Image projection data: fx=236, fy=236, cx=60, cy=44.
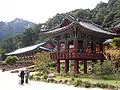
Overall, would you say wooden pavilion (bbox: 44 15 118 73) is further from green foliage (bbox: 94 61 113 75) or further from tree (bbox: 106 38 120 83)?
tree (bbox: 106 38 120 83)

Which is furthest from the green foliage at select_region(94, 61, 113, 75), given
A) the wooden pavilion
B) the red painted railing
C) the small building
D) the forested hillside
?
the forested hillside

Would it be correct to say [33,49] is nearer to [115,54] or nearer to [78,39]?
[78,39]

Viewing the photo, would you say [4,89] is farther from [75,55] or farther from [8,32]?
[8,32]

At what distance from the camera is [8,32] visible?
174 m

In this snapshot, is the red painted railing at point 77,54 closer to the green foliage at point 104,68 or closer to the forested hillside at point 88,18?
the green foliage at point 104,68

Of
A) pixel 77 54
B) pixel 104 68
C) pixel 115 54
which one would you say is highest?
pixel 77 54

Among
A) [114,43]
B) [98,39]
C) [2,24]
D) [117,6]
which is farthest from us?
[2,24]

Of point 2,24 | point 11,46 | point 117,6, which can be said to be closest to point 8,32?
point 2,24

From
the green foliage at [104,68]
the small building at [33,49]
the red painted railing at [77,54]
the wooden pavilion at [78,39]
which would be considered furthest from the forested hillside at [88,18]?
the green foliage at [104,68]

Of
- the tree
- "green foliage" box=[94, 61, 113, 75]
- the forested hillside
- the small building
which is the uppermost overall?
the forested hillside

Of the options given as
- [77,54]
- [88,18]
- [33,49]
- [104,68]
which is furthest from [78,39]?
[88,18]

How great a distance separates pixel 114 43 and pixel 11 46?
298 feet

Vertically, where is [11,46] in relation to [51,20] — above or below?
below

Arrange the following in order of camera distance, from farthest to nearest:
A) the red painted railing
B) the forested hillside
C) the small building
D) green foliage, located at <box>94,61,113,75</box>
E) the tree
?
the forested hillside → the small building → the red painted railing → green foliage, located at <box>94,61,113,75</box> → the tree
